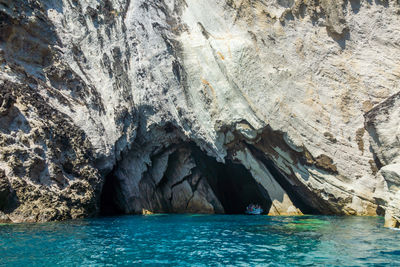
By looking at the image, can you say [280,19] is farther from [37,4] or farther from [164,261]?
[164,261]

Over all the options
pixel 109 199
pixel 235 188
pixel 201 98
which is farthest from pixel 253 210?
pixel 109 199

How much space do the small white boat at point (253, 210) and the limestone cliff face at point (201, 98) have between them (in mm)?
538

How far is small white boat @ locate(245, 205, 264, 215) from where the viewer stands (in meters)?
19.5

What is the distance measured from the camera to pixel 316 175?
1741cm

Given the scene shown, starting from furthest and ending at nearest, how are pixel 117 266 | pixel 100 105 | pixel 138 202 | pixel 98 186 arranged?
pixel 138 202, pixel 100 105, pixel 98 186, pixel 117 266

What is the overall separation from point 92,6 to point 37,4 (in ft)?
9.21

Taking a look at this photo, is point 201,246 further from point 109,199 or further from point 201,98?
point 109,199

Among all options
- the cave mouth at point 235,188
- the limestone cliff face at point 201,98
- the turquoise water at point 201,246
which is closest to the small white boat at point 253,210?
the cave mouth at point 235,188

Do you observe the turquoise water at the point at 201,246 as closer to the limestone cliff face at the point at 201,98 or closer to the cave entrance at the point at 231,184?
the limestone cliff face at the point at 201,98

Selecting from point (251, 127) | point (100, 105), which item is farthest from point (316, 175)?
point (100, 105)

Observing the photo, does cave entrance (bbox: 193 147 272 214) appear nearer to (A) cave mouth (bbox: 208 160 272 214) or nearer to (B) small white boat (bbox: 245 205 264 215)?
(A) cave mouth (bbox: 208 160 272 214)

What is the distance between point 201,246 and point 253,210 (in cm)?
1166

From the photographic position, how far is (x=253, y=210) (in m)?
19.8

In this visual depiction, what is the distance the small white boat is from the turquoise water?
740 centimetres
